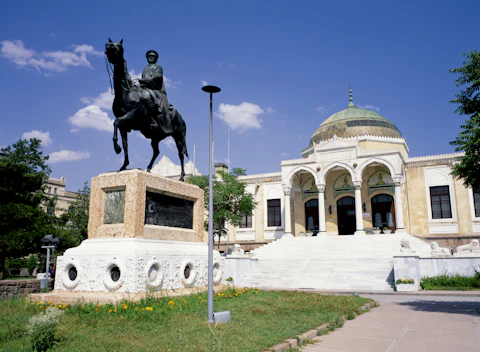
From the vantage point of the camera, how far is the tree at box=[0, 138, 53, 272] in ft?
63.7

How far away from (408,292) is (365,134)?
67.7 feet

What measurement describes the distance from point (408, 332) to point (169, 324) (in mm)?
4173

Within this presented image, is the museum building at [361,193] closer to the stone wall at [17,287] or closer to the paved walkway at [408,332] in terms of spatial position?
the paved walkway at [408,332]

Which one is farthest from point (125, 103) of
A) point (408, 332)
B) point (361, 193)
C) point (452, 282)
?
point (361, 193)

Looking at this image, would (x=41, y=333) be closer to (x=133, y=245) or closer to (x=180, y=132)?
(x=133, y=245)

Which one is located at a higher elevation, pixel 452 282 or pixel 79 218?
pixel 79 218

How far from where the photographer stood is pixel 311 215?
111ft

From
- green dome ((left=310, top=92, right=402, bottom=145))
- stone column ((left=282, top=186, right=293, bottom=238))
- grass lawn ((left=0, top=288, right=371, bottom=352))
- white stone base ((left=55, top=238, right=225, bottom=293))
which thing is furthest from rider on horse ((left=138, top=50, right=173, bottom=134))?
green dome ((left=310, top=92, right=402, bottom=145))

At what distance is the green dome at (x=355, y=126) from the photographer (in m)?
34.9

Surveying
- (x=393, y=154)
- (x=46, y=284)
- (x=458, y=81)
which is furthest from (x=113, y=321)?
(x=393, y=154)

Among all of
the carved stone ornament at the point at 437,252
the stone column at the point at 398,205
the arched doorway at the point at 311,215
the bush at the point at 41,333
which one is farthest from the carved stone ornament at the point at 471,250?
the bush at the point at 41,333

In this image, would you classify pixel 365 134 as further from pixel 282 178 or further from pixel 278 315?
pixel 278 315

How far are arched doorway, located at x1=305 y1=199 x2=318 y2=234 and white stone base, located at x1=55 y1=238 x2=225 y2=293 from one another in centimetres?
2540

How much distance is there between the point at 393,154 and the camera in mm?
28234
